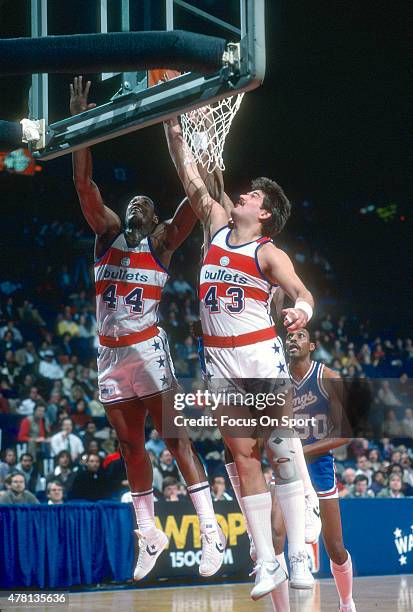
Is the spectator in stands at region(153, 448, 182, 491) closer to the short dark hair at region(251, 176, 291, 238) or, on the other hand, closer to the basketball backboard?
the short dark hair at region(251, 176, 291, 238)

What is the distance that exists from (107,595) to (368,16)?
38.5ft

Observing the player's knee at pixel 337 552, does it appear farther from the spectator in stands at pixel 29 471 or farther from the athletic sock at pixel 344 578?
the spectator in stands at pixel 29 471

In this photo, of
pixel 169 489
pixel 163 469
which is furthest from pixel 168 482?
pixel 163 469

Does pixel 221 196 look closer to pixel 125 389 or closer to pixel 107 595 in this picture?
pixel 125 389

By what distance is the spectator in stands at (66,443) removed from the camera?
39.1 feet

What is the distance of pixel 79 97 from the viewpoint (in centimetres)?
631

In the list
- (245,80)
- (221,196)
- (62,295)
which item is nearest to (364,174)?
(62,295)

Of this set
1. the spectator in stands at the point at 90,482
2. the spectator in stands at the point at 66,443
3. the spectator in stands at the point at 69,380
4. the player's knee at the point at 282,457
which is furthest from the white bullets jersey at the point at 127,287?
the spectator in stands at the point at 69,380

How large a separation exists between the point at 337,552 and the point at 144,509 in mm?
1912

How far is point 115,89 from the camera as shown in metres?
6.11

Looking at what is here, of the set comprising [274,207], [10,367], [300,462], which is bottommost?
[300,462]

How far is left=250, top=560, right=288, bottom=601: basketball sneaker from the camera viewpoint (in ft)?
18.5

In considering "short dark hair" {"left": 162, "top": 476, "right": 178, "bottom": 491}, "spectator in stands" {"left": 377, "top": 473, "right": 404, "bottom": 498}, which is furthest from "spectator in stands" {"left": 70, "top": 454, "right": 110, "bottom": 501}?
"spectator in stands" {"left": 377, "top": 473, "right": 404, "bottom": 498}

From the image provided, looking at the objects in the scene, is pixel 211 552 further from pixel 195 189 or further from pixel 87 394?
pixel 87 394
